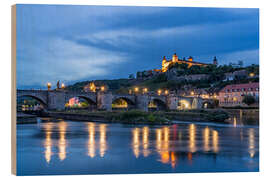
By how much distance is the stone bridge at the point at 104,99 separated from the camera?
3372 centimetres

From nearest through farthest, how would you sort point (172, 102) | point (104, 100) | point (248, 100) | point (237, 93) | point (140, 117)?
point (140, 117) → point (248, 100) → point (104, 100) → point (237, 93) → point (172, 102)

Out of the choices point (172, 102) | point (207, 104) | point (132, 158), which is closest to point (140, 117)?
point (132, 158)

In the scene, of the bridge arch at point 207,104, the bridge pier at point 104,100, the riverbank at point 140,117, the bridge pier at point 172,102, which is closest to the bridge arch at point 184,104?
the bridge pier at point 172,102

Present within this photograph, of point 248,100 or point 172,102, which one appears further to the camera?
point 172,102

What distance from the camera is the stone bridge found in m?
33.7

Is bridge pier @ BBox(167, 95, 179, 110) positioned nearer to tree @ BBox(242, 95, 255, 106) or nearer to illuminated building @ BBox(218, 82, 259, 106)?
illuminated building @ BBox(218, 82, 259, 106)

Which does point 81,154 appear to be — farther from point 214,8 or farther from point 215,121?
point 215,121

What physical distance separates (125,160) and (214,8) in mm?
5405

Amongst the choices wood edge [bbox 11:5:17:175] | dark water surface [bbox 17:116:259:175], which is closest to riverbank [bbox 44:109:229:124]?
dark water surface [bbox 17:116:259:175]

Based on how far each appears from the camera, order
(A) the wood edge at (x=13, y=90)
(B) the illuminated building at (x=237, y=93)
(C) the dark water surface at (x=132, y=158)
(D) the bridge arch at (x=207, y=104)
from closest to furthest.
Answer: (A) the wood edge at (x=13, y=90), (C) the dark water surface at (x=132, y=158), (B) the illuminated building at (x=237, y=93), (D) the bridge arch at (x=207, y=104)

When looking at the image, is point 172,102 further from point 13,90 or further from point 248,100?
point 13,90

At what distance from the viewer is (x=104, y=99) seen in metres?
39.6

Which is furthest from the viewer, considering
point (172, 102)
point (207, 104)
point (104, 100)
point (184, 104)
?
point (207, 104)

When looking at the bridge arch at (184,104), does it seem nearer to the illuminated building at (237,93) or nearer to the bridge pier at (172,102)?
the bridge pier at (172,102)
